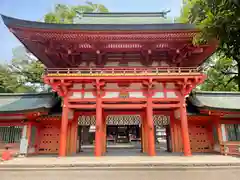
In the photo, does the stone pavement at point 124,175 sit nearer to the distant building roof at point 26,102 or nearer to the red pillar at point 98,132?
the red pillar at point 98,132

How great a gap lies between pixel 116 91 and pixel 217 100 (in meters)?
8.33

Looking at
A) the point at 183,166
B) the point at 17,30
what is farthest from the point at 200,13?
the point at 17,30


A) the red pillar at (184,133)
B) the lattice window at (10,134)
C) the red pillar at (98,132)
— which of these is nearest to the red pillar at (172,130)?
the red pillar at (184,133)

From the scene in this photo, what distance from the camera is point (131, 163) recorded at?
8.04 meters

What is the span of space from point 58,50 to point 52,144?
6.66 m

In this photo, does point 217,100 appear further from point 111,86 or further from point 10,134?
point 10,134

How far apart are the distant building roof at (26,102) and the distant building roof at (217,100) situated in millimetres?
10487

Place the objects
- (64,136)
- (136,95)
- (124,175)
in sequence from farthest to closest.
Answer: (136,95) → (64,136) → (124,175)

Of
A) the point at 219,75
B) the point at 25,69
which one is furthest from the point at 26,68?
the point at 219,75

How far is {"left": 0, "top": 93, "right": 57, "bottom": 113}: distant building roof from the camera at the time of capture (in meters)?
12.1

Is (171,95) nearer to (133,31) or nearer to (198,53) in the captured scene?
(198,53)

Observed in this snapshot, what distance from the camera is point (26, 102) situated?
13781 millimetres

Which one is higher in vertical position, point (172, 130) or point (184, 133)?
point (172, 130)

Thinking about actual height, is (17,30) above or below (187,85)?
above
